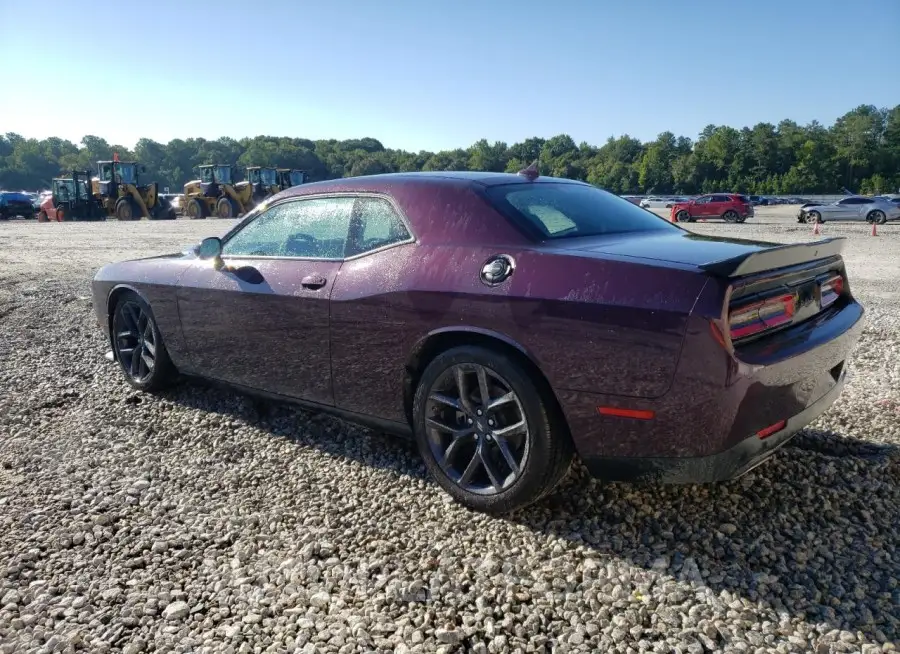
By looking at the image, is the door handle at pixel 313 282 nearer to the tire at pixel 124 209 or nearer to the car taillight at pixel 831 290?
the car taillight at pixel 831 290

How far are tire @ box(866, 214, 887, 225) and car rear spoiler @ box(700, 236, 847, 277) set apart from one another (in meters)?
30.9

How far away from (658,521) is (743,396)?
2.47ft

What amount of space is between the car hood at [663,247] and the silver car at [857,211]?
29516 mm

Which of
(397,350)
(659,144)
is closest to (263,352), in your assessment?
(397,350)

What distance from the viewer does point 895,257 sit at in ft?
48.4

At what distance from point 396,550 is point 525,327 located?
1.01 metres

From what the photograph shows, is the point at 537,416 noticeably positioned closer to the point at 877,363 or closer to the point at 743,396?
the point at 743,396

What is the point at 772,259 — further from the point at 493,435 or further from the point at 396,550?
the point at 396,550

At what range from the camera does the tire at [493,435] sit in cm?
267

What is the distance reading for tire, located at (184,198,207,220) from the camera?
34500mm

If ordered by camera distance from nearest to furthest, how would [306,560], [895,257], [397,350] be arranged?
[306,560] → [397,350] → [895,257]

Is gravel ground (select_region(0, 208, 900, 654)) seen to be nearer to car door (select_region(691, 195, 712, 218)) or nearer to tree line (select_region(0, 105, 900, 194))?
car door (select_region(691, 195, 712, 218))

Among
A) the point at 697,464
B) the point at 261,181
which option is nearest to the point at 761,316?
the point at 697,464

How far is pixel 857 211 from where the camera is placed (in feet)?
96.5
